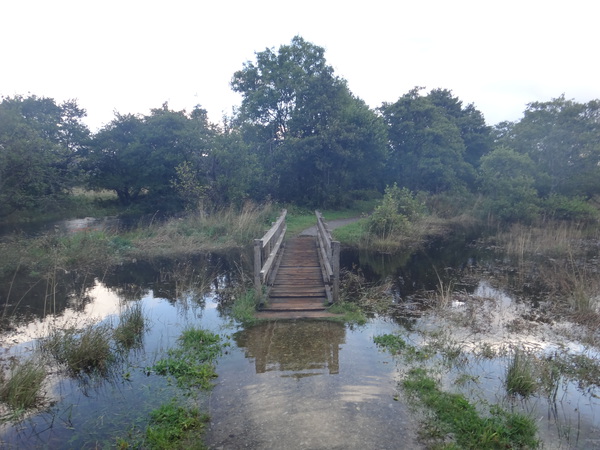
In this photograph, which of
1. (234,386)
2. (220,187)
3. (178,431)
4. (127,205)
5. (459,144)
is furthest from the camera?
(459,144)

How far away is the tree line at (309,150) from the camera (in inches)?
747

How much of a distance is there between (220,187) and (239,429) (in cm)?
1519

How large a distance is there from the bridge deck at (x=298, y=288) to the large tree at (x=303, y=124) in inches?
500

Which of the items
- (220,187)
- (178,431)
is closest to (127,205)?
Result: (220,187)

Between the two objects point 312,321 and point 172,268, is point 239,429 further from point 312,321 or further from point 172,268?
point 172,268

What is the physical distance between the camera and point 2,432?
398 cm

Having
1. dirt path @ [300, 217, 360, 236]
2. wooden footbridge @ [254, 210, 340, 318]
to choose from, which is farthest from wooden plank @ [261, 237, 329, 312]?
dirt path @ [300, 217, 360, 236]

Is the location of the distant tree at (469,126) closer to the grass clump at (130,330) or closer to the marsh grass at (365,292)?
the marsh grass at (365,292)

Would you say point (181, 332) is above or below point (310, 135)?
below

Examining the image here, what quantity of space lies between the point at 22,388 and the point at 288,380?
309 centimetres

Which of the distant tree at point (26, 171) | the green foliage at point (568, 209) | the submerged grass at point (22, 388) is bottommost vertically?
the submerged grass at point (22, 388)

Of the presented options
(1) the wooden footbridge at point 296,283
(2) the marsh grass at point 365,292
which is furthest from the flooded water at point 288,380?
(1) the wooden footbridge at point 296,283

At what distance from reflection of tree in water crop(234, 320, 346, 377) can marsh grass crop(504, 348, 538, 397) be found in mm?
2183

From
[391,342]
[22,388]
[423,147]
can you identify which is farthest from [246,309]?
[423,147]
